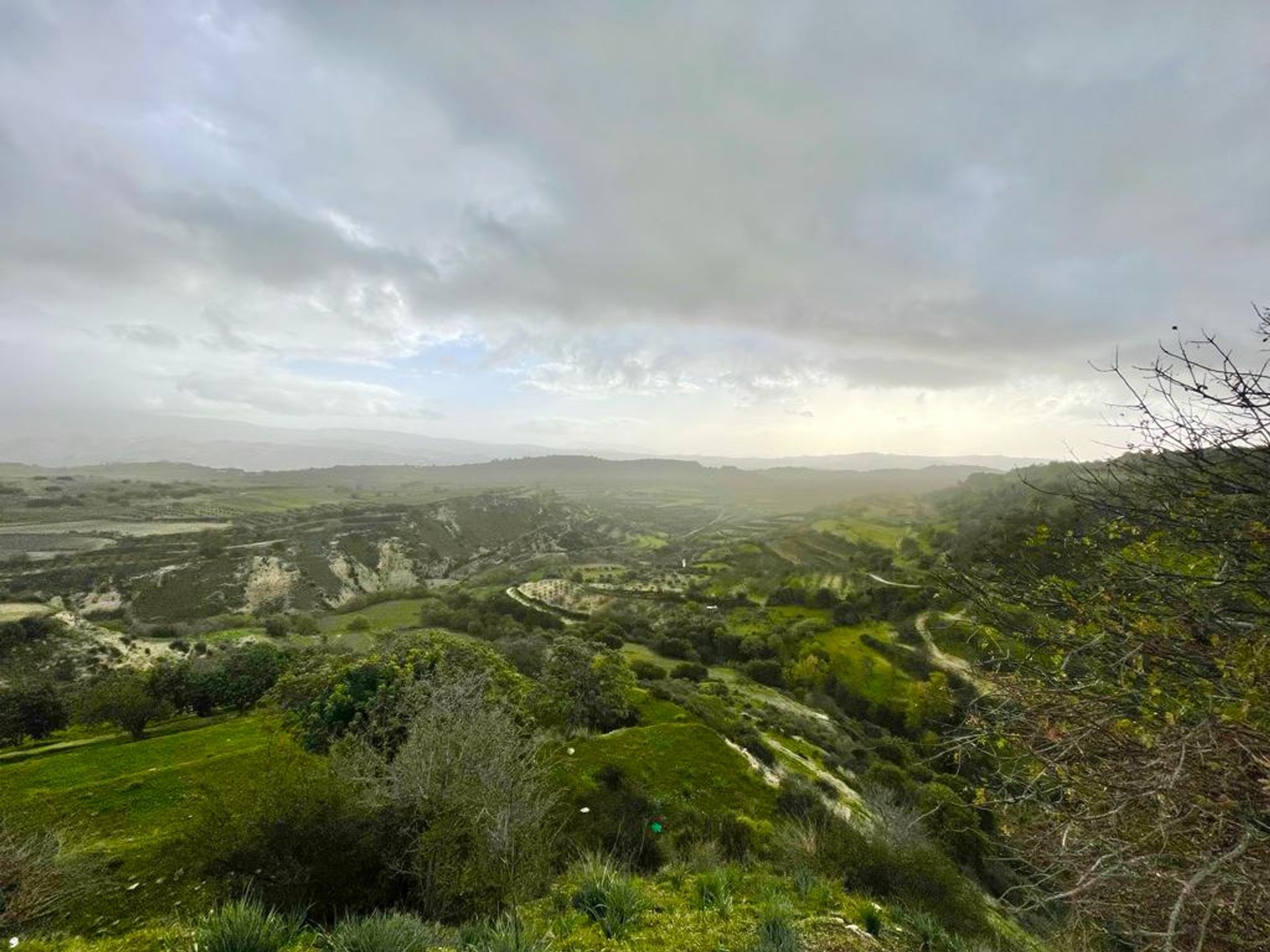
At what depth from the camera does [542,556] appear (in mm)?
114312

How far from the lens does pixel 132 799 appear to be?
1703 centimetres

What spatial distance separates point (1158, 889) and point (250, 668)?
42656mm

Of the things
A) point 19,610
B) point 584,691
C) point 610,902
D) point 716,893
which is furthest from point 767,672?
point 19,610

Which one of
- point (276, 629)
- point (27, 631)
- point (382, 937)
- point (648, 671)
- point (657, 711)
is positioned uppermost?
point (382, 937)

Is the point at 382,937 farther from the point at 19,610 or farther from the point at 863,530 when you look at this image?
the point at 863,530

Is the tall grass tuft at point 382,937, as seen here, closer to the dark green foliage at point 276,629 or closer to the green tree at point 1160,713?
the green tree at point 1160,713

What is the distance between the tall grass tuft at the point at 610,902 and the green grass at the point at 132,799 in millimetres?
9444

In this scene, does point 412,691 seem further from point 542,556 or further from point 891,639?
point 542,556

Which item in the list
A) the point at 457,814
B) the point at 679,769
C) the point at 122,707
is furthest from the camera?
the point at 122,707

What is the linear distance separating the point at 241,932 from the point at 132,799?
16700 mm

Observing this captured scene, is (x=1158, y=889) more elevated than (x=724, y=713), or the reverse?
(x=1158, y=889)

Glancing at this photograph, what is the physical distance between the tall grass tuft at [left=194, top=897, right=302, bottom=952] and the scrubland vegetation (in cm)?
5

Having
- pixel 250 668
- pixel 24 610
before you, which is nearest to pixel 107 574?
pixel 24 610

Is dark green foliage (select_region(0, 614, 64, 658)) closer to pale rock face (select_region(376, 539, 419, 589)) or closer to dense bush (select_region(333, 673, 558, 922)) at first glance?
pale rock face (select_region(376, 539, 419, 589))
